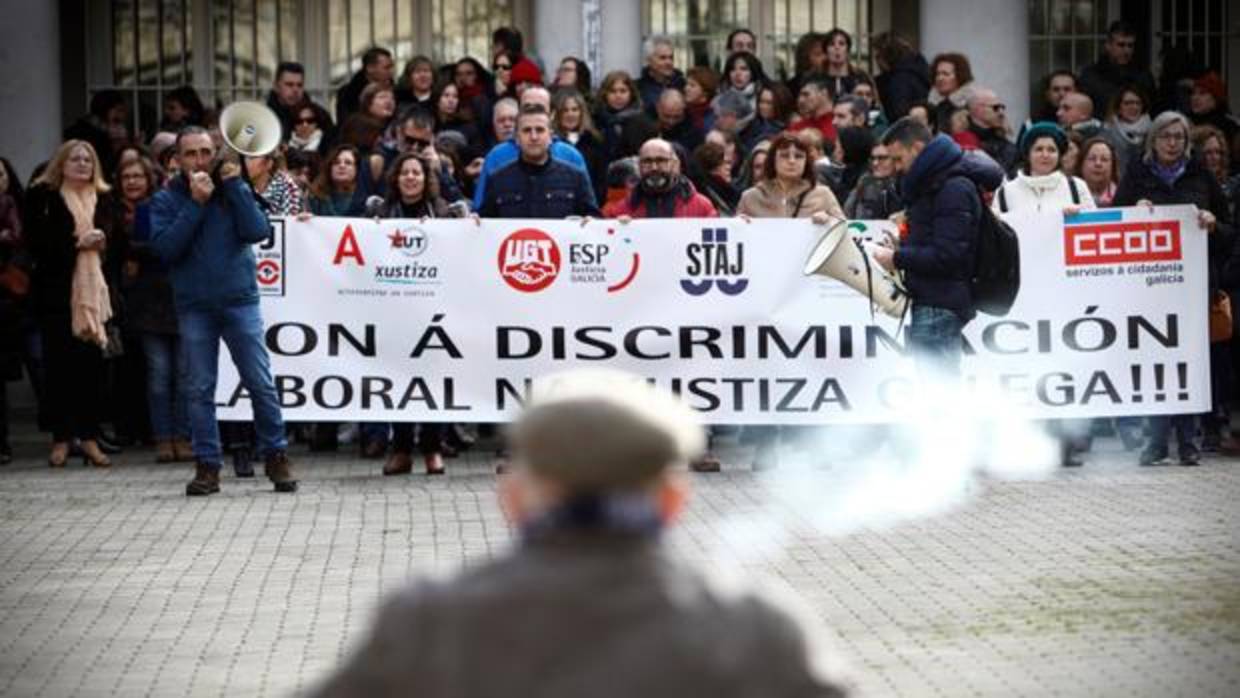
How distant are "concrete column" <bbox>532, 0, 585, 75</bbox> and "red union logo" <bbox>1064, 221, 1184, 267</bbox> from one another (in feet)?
24.1

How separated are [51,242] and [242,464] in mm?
1991

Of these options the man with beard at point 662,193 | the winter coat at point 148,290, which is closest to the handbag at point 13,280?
the winter coat at point 148,290

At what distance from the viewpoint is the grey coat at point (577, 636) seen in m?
3.93

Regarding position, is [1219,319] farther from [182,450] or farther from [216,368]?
[182,450]

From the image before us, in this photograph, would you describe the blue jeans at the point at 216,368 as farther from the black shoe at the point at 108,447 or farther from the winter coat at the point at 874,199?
the winter coat at the point at 874,199

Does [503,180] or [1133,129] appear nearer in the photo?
[503,180]

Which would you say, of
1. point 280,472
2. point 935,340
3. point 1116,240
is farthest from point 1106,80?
point 280,472

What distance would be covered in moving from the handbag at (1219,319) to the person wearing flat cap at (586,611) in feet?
43.4

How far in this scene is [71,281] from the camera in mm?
17266

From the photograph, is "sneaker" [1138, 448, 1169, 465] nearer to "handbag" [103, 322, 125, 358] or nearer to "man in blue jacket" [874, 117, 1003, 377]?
"man in blue jacket" [874, 117, 1003, 377]

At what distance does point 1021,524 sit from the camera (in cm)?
1332

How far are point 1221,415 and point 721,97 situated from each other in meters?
4.87

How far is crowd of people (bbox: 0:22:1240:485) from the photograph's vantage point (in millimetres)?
16703

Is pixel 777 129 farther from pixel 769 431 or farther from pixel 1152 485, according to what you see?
pixel 1152 485
